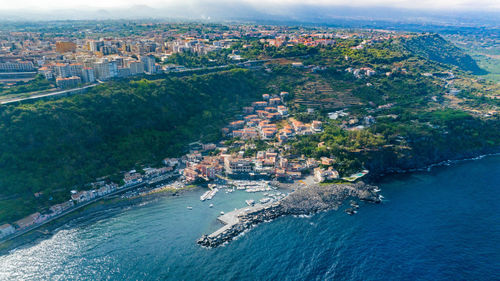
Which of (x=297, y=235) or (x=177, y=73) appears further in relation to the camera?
(x=177, y=73)

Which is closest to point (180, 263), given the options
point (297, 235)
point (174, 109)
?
point (297, 235)

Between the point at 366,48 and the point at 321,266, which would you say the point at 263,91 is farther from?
the point at 321,266

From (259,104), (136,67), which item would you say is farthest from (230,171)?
(136,67)

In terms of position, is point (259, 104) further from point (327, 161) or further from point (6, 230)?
point (6, 230)

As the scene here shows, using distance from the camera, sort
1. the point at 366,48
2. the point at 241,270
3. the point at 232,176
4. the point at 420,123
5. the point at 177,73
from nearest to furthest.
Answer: the point at 241,270 < the point at 232,176 < the point at 420,123 < the point at 177,73 < the point at 366,48

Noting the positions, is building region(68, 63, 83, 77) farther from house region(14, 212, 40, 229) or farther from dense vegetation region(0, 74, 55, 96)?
house region(14, 212, 40, 229)

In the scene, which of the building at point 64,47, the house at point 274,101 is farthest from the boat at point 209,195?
the building at point 64,47

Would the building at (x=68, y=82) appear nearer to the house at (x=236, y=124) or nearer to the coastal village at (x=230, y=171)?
the coastal village at (x=230, y=171)

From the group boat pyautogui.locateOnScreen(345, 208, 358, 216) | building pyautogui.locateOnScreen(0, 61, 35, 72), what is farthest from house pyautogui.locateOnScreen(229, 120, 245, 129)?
building pyautogui.locateOnScreen(0, 61, 35, 72)
